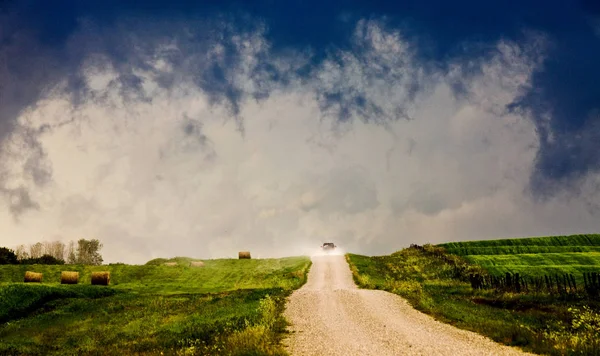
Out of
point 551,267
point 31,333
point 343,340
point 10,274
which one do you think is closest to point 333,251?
point 551,267

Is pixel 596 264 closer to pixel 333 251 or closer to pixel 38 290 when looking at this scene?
pixel 333 251

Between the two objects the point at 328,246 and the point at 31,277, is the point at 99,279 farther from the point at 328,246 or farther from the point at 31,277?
the point at 328,246

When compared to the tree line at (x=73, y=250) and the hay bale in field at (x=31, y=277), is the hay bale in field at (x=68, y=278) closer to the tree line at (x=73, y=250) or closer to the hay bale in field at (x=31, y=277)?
the hay bale in field at (x=31, y=277)

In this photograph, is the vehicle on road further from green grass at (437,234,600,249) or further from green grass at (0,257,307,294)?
green grass at (437,234,600,249)

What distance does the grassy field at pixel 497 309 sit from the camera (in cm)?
1786

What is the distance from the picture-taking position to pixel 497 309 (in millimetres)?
28469

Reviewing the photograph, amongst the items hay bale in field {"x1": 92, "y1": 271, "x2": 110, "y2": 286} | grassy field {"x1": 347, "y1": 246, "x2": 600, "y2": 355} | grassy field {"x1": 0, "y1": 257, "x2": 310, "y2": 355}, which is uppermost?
hay bale in field {"x1": 92, "y1": 271, "x2": 110, "y2": 286}

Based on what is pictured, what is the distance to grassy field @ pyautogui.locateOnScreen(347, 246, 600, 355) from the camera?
703 inches

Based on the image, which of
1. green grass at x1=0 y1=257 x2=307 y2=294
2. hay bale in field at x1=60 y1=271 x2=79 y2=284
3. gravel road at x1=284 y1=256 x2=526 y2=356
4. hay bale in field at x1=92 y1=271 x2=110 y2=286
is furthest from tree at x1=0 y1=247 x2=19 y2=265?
gravel road at x1=284 y1=256 x2=526 y2=356

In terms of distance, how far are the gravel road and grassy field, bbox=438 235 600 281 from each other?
3050 centimetres

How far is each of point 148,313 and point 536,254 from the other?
59420 mm

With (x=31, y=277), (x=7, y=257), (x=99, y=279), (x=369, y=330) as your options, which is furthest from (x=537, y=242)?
(x=7, y=257)

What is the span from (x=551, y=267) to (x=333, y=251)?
39504 millimetres

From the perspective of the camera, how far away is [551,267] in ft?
178
